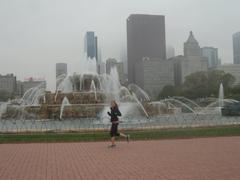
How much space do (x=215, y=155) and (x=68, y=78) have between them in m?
35.1

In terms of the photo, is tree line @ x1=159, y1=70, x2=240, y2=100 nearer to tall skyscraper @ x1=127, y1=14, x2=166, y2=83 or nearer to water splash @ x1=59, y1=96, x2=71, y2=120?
water splash @ x1=59, y1=96, x2=71, y2=120

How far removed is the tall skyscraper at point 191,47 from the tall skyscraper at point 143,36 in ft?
33.7

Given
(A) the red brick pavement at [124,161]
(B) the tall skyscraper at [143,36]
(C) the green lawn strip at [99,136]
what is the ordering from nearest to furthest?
1. (A) the red brick pavement at [124,161]
2. (C) the green lawn strip at [99,136]
3. (B) the tall skyscraper at [143,36]

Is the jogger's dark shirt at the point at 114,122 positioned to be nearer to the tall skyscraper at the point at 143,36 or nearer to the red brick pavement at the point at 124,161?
the red brick pavement at the point at 124,161

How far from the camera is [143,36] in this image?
583 ft

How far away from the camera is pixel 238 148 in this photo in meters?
13.6

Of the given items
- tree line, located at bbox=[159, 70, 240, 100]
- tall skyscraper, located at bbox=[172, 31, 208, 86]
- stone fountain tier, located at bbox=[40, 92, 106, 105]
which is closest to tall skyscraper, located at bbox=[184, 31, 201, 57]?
Answer: tall skyscraper, located at bbox=[172, 31, 208, 86]

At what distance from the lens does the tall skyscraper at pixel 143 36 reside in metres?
176

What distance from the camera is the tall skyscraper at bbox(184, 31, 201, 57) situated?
7044 inches

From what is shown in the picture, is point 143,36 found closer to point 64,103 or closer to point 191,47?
point 191,47

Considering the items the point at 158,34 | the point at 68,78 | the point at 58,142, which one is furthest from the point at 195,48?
the point at 58,142

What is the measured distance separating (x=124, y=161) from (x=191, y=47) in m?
174

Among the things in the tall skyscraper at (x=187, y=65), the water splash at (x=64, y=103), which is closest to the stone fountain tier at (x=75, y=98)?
the water splash at (x=64, y=103)

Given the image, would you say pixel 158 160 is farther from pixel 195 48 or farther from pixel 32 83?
pixel 195 48
